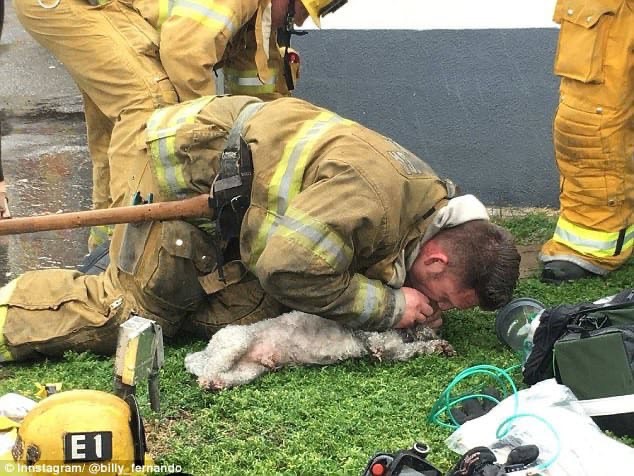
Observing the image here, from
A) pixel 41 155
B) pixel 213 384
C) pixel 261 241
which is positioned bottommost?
pixel 41 155

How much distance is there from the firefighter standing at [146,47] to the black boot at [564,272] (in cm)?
153

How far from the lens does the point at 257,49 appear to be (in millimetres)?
4289

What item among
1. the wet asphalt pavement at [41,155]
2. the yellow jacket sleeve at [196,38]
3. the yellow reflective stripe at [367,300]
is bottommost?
the wet asphalt pavement at [41,155]

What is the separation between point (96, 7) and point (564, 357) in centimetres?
261

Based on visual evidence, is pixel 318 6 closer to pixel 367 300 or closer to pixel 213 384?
pixel 367 300

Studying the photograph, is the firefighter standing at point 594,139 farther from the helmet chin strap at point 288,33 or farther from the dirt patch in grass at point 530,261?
the helmet chin strap at point 288,33

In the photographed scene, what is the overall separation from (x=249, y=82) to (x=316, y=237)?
5.62ft

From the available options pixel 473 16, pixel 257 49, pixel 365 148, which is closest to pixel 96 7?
pixel 257 49

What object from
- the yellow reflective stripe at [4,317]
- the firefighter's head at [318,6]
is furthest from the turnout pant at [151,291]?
the firefighter's head at [318,6]

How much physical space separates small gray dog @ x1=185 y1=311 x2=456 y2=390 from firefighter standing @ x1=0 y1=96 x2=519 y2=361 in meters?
0.08

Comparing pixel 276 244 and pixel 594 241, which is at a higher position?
pixel 276 244

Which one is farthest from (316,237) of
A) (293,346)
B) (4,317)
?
(4,317)

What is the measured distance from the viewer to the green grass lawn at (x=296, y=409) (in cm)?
263

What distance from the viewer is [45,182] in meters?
5.95
